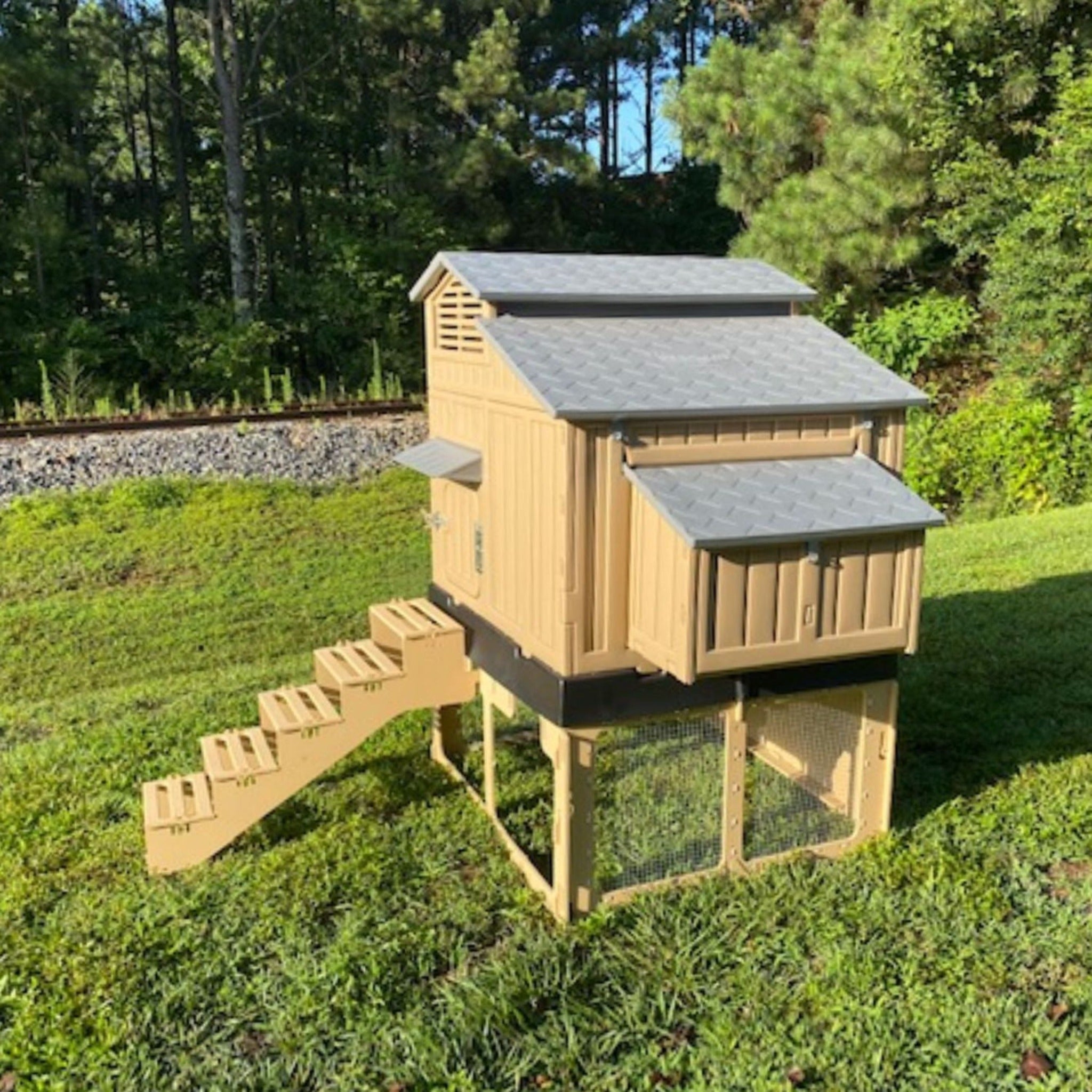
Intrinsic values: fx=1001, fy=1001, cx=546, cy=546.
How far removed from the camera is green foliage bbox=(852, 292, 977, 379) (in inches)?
622

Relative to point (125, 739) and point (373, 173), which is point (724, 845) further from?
point (373, 173)

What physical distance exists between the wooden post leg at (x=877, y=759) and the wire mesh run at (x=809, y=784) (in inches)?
1.7

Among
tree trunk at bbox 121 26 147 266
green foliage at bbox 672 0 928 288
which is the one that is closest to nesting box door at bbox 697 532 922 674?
green foliage at bbox 672 0 928 288

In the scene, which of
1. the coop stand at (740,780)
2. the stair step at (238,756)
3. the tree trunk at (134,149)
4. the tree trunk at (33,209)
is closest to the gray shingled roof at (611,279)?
the coop stand at (740,780)

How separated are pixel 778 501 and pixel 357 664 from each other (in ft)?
8.64

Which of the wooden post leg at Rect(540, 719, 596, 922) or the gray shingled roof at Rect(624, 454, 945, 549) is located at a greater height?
the gray shingled roof at Rect(624, 454, 945, 549)

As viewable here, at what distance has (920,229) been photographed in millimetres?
15547

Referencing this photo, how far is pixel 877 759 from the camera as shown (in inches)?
203

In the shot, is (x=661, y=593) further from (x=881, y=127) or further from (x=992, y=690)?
(x=881, y=127)

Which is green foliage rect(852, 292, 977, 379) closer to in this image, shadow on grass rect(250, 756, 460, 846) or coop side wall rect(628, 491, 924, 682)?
shadow on grass rect(250, 756, 460, 846)

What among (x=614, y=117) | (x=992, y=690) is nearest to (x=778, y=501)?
(x=992, y=690)

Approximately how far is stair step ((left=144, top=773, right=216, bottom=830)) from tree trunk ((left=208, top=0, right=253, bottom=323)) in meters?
15.7

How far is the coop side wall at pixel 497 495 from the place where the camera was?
4.50 meters

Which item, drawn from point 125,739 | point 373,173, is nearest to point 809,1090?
point 125,739
